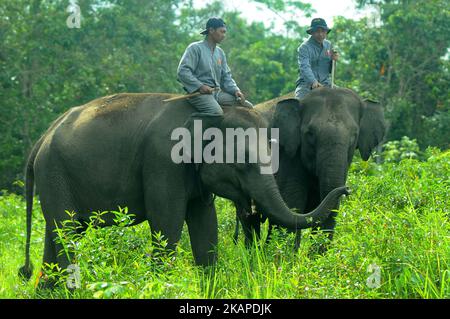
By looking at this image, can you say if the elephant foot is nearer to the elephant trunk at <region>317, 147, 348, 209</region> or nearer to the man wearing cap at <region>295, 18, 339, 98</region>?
the elephant trunk at <region>317, 147, 348, 209</region>

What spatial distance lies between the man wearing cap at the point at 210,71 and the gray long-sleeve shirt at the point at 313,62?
1.29 meters

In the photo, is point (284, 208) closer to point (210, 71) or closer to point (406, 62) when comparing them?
point (210, 71)

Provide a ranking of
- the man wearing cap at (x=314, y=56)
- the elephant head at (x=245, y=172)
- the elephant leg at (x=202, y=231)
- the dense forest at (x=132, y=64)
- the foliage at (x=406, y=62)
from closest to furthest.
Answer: the elephant head at (x=245, y=172), the elephant leg at (x=202, y=231), the man wearing cap at (x=314, y=56), the dense forest at (x=132, y=64), the foliage at (x=406, y=62)

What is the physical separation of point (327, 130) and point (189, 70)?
1321 millimetres

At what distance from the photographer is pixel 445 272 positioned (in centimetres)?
510

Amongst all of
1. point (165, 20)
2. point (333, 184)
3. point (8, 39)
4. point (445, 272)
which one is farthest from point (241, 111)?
point (165, 20)

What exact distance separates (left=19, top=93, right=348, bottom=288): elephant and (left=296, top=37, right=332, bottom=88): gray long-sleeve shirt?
1.69 metres

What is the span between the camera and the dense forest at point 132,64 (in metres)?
18.0

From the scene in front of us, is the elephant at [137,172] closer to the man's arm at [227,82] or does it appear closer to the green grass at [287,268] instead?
the green grass at [287,268]

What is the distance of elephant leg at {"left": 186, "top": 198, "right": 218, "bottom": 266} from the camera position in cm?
658

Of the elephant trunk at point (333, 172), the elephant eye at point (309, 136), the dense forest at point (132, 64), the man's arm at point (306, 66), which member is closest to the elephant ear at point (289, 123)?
the elephant eye at point (309, 136)

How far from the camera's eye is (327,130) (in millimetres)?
7234

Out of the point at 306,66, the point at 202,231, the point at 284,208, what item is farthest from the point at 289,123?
the point at 284,208

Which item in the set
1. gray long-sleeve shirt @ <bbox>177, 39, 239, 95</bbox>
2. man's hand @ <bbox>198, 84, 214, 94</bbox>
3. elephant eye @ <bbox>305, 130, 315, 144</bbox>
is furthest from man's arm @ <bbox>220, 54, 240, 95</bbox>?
elephant eye @ <bbox>305, 130, 315, 144</bbox>
